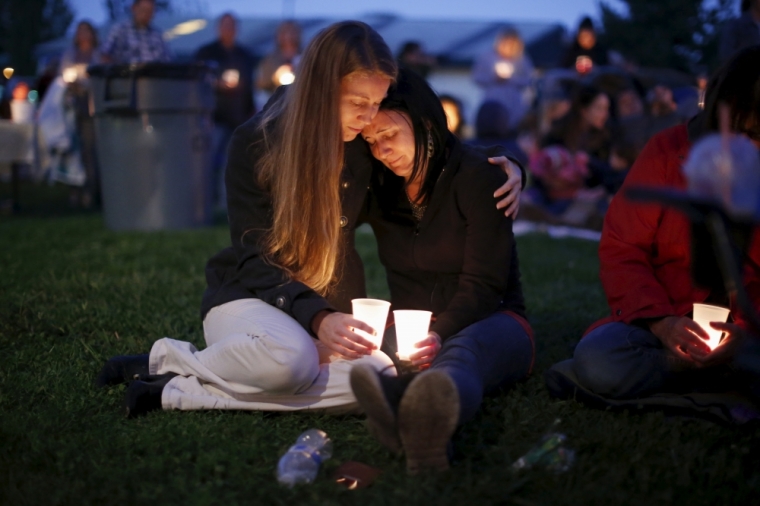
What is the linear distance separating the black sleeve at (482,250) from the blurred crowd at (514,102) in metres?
4.32

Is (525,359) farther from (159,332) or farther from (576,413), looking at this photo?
(159,332)

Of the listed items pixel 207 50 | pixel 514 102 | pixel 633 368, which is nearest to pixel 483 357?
pixel 633 368

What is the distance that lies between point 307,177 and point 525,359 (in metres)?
1.06

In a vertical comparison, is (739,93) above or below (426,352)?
above

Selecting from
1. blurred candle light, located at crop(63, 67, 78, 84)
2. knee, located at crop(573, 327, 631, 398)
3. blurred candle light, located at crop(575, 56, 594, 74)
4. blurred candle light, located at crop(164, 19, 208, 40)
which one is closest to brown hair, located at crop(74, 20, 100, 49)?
blurred candle light, located at crop(63, 67, 78, 84)

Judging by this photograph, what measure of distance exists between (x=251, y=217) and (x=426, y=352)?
0.81 metres

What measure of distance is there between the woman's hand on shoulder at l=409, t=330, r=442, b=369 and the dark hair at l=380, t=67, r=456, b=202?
64 centimetres

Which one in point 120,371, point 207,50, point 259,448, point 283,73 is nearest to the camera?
point 259,448

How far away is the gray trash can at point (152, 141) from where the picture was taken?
6684 millimetres

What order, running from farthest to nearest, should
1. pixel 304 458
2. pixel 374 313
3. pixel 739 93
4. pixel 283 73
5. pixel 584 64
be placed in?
pixel 584 64, pixel 283 73, pixel 374 313, pixel 739 93, pixel 304 458

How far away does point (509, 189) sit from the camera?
2.80 meters

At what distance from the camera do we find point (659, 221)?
273 centimetres

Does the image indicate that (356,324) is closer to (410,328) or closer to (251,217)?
(410,328)

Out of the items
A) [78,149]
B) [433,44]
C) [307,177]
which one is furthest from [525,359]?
[433,44]
